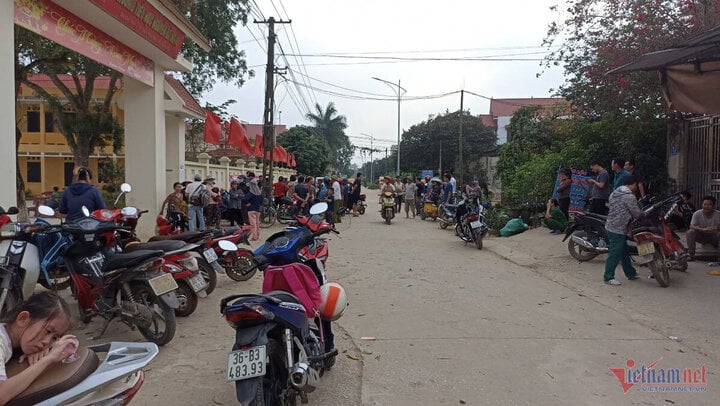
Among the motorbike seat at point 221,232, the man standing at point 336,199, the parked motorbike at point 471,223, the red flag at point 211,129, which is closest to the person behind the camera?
the motorbike seat at point 221,232

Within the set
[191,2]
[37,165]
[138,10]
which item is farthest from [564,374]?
[37,165]

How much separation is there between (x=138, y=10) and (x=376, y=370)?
766cm

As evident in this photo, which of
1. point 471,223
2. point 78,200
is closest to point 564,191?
point 471,223

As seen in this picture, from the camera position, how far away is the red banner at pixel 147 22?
8083 mm

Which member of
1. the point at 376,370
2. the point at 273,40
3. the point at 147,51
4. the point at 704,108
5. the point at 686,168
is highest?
the point at 273,40

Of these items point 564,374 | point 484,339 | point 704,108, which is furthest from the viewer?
point 704,108

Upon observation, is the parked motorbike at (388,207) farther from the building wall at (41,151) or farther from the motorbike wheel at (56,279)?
the building wall at (41,151)

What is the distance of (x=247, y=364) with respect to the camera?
2.79 meters

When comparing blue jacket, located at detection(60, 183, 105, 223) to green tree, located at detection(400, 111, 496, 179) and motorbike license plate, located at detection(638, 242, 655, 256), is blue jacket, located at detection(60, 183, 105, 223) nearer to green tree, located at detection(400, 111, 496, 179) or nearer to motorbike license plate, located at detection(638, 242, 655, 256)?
motorbike license plate, located at detection(638, 242, 655, 256)

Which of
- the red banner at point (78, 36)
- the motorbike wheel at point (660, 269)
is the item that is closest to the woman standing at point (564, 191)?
the motorbike wheel at point (660, 269)

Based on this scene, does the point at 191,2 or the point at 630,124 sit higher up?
the point at 191,2

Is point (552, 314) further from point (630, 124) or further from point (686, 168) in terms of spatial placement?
point (630, 124)

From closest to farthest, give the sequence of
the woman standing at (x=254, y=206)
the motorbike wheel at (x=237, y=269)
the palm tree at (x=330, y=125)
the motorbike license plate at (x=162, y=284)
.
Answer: the motorbike license plate at (x=162, y=284)
the motorbike wheel at (x=237, y=269)
the woman standing at (x=254, y=206)
the palm tree at (x=330, y=125)

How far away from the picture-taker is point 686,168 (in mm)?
10461
